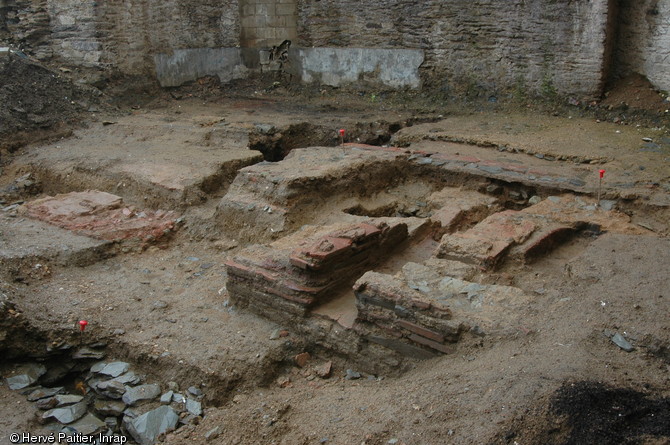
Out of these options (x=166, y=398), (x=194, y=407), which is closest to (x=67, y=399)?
(x=166, y=398)

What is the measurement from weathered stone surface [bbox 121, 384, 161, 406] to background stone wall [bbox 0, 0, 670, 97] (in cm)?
680

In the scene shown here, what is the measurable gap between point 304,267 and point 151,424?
4.41 feet

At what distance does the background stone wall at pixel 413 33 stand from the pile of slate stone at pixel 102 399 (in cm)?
680

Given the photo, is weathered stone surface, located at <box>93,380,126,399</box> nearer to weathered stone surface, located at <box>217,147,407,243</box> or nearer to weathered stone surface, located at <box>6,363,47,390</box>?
weathered stone surface, located at <box>6,363,47,390</box>

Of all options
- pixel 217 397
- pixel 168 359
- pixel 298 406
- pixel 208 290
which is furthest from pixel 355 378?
pixel 208 290

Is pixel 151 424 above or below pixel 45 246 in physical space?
below

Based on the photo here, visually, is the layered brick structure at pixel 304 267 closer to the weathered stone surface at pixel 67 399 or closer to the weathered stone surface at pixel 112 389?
the weathered stone surface at pixel 112 389

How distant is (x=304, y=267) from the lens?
417cm

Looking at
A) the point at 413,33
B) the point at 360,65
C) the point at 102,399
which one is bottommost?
the point at 102,399

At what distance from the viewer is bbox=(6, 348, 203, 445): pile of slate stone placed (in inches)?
144

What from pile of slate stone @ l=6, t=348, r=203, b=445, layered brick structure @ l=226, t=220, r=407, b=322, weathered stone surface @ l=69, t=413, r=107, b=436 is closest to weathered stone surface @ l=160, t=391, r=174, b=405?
pile of slate stone @ l=6, t=348, r=203, b=445

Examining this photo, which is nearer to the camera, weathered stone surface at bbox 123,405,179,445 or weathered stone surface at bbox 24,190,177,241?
weathered stone surface at bbox 123,405,179,445

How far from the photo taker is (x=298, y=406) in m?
3.55

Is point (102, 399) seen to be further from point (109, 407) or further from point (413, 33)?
point (413, 33)
